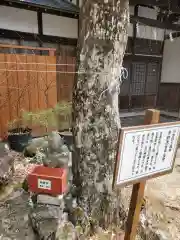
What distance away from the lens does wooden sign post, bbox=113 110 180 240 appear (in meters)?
1.45

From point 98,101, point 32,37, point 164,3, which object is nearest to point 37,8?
point 32,37

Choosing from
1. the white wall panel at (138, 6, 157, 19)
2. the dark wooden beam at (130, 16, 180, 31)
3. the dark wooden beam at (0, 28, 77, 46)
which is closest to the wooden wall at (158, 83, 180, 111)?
the dark wooden beam at (130, 16, 180, 31)

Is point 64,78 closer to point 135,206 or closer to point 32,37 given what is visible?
point 32,37

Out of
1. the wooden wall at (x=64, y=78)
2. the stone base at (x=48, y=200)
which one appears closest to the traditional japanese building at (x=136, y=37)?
the wooden wall at (x=64, y=78)

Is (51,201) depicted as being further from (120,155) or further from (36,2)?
(36,2)

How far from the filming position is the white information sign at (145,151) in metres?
1.45

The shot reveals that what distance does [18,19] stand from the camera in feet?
17.0

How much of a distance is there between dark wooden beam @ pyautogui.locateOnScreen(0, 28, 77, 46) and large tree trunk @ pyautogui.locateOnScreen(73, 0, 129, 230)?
3.85 meters

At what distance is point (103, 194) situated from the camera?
7.45ft

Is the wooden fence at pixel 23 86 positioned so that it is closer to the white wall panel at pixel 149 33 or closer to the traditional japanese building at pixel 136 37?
the traditional japanese building at pixel 136 37

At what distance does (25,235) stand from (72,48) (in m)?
5.88

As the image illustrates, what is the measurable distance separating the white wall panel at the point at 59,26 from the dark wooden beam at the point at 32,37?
13cm

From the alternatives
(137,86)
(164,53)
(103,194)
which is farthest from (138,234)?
(164,53)

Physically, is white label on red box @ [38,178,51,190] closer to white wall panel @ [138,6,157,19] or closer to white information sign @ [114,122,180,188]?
white information sign @ [114,122,180,188]
